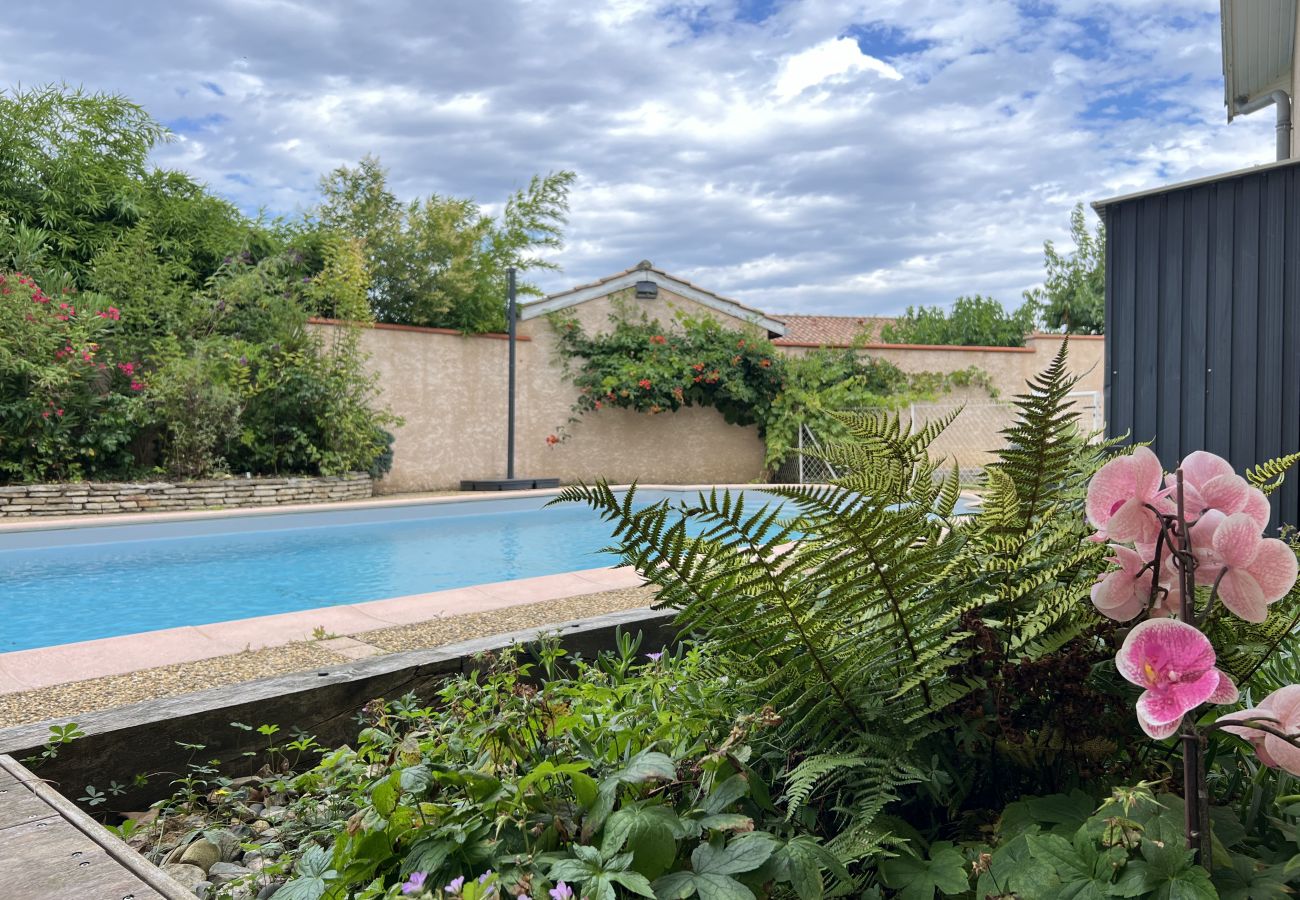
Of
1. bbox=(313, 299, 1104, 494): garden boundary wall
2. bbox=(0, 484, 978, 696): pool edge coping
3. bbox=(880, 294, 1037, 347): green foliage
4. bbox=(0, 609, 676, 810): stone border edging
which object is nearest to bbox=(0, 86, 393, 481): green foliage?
bbox=(313, 299, 1104, 494): garden boundary wall

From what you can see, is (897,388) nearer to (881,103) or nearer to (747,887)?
(881,103)

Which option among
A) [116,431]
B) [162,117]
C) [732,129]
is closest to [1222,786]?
[116,431]

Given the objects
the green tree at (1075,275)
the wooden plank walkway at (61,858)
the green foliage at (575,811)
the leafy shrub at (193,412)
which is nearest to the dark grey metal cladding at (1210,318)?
the green foliage at (575,811)

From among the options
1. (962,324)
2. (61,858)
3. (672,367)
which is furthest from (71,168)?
(962,324)

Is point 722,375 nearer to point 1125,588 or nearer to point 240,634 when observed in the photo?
point 240,634

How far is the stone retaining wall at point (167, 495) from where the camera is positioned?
8172 millimetres

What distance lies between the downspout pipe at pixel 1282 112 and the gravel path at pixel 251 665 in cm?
570

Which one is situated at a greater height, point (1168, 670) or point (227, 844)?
point (1168, 670)

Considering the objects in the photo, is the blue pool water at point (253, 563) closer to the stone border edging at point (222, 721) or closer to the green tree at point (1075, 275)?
the stone border edging at point (222, 721)

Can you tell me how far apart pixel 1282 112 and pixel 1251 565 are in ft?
24.9

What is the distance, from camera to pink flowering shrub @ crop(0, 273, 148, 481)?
839cm

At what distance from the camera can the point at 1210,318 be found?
12.1 feet

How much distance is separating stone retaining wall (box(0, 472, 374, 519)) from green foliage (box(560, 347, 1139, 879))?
9.23 m

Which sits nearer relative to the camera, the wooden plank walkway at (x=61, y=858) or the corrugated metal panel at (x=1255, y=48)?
the wooden plank walkway at (x=61, y=858)
